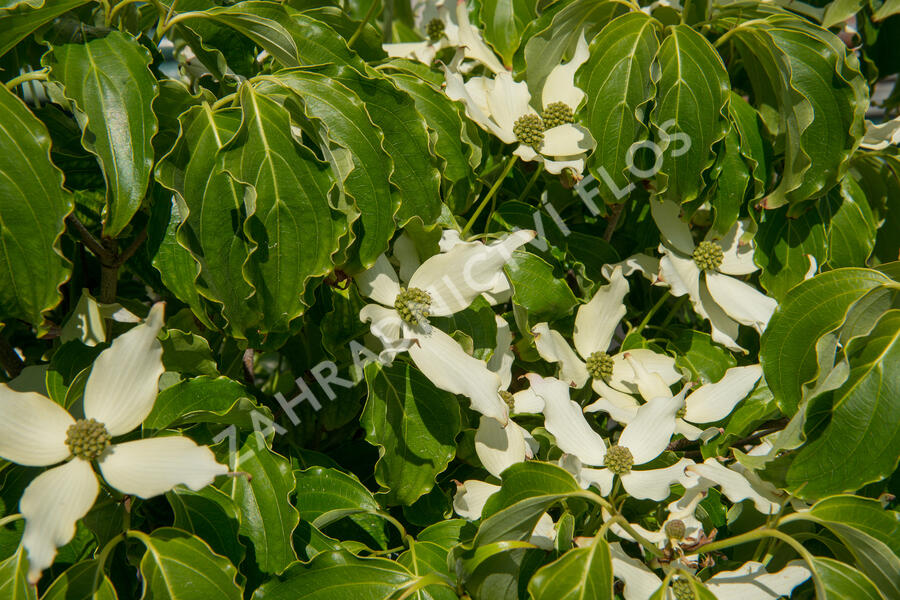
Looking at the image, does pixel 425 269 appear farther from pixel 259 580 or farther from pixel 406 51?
pixel 406 51

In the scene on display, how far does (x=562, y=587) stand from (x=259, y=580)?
430 millimetres

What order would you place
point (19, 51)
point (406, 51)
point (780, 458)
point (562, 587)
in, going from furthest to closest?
point (406, 51) → point (19, 51) → point (780, 458) → point (562, 587)

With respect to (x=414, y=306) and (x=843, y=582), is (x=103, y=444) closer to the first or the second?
(x=414, y=306)

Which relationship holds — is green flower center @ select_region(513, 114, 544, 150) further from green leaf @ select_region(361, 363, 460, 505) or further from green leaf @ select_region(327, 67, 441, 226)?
green leaf @ select_region(361, 363, 460, 505)

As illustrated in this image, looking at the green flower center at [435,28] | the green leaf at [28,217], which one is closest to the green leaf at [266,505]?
the green leaf at [28,217]

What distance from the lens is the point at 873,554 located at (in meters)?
0.97

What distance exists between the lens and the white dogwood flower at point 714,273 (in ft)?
4.16

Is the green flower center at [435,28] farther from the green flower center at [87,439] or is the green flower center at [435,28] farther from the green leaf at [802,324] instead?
the green flower center at [87,439]

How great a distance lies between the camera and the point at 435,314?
1.11 m

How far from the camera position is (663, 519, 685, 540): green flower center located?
1.06 metres

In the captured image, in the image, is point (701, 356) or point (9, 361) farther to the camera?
point (701, 356)

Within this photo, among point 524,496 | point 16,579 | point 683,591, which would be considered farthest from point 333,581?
point 683,591

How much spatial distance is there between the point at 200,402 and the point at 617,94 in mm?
799

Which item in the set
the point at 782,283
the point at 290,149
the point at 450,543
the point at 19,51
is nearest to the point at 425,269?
the point at 290,149
